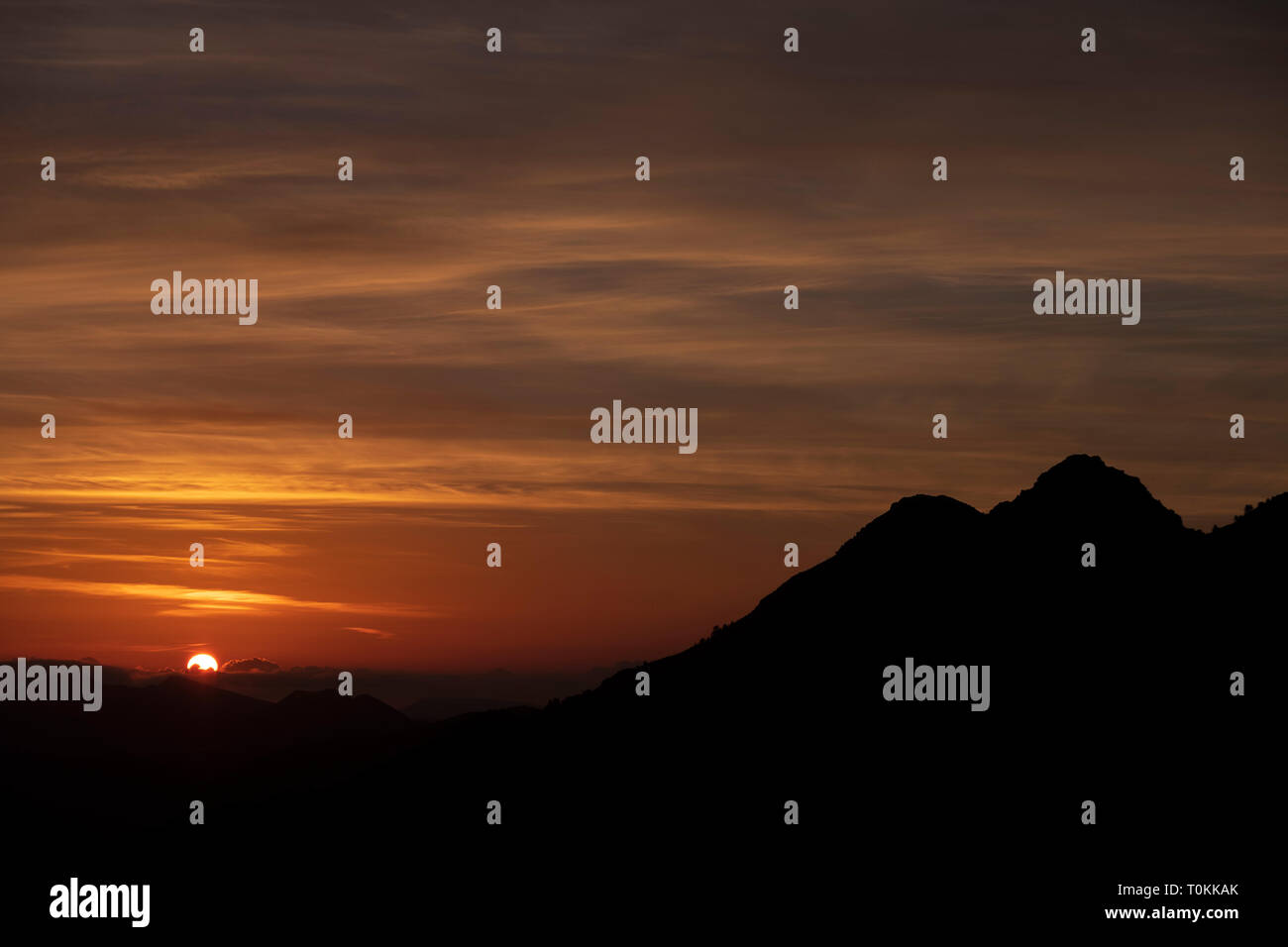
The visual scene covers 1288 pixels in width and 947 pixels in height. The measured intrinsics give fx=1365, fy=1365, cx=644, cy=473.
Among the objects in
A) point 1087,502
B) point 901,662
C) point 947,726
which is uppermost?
point 1087,502

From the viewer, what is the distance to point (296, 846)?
5817 inches

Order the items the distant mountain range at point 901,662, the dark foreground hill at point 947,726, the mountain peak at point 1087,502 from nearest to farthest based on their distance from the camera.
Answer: the dark foreground hill at point 947,726, the distant mountain range at point 901,662, the mountain peak at point 1087,502

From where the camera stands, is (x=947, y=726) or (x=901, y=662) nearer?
(x=947, y=726)

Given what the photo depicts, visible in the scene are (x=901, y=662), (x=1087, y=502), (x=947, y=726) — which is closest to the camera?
(x=947, y=726)

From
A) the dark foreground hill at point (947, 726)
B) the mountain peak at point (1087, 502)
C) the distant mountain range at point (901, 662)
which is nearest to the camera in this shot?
the dark foreground hill at point (947, 726)

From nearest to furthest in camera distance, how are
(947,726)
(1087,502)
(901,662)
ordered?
(947,726) → (901,662) → (1087,502)

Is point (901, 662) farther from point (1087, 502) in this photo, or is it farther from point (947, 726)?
point (1087, 502)

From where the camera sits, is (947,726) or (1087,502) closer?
(947,726)

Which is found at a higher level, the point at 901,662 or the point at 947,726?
the point at 901,662

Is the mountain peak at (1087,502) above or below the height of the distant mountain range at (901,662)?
above

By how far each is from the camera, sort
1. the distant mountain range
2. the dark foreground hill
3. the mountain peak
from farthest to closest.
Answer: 1. the mountain peak
2. the distant mountain range
3. the dark foreground hill

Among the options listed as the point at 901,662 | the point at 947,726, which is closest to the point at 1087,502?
the point at 901,662
